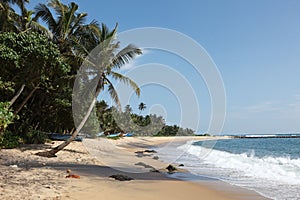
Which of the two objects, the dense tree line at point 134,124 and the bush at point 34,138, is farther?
the dense tree line at point 134,124

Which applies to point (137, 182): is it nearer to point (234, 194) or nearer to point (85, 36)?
point (234, 194)

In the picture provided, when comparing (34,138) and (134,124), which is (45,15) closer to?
(34,138)

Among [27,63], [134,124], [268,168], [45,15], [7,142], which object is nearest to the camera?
[27,63]

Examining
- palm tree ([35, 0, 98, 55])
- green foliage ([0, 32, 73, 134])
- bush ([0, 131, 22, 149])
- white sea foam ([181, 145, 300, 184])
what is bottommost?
white sea foam ([181, 145, 300, 184])

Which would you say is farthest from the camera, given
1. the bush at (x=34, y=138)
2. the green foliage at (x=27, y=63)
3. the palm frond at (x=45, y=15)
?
the palm frond at (x=45, y=15)

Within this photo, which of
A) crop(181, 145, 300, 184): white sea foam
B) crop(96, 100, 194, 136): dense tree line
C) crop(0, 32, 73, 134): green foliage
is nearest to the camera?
crop(0, 32, 73, 134): green foliage

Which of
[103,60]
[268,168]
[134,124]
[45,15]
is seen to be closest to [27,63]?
[103,60]

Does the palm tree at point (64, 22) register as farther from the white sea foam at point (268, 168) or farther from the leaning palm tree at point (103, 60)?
the white sea foam at point (268, 168)

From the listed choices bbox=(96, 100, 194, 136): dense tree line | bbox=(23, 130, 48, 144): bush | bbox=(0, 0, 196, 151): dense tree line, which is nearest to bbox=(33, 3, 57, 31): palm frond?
bbox=(0, 0, 196, 151): dense tree line

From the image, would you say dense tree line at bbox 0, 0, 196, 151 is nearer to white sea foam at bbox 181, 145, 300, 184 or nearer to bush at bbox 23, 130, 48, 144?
bush at bbox 23, 130, 48, 144

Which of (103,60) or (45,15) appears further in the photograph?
(45,15)

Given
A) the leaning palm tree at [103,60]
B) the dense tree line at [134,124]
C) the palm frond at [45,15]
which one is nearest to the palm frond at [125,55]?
the leaning palm tree at [103,60]

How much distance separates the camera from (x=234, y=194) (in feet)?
23.3

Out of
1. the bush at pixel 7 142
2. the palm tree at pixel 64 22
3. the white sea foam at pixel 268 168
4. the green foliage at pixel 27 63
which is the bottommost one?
the white sea foam at pixel 268 168
